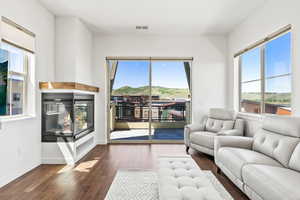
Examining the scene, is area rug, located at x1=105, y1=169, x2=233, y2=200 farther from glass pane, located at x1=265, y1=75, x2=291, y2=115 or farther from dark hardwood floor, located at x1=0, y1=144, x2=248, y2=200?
glass pane, located at x1=265, y1=75, x2=291, y2=115

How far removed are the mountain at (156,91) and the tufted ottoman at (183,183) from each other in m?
3.20

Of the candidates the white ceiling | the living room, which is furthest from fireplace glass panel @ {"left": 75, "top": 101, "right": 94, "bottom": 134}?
the white ceiling

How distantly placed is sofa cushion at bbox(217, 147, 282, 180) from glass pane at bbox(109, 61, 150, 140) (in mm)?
3040

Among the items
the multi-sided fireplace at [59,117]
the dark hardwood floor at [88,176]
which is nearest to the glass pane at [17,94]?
the multi-sided fireplace at [59,117]

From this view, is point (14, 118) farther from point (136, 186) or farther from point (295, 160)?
point (295, 160)

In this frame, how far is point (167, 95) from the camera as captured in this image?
5.68 m

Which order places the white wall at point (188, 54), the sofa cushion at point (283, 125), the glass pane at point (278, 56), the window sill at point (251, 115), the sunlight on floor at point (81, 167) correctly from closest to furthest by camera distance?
the sofa cushion at point (283, 125) < the glass pane at point (278, 56) < the sunlight on floor at point (81, 167) < the window sill at point (251, 115) < the white wall at point (188, 54)

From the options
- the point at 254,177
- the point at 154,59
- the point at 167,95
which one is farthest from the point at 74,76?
the point at 254,177

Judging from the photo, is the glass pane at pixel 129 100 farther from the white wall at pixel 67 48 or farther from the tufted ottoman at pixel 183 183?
the tufted ottoman at pixel 183 183

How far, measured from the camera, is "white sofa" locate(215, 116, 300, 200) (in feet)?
5.92

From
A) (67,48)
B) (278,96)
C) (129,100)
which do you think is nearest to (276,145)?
(278,96)

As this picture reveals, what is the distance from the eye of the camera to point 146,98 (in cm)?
562

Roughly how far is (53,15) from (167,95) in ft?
10.7

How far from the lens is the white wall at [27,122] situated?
2.86m
